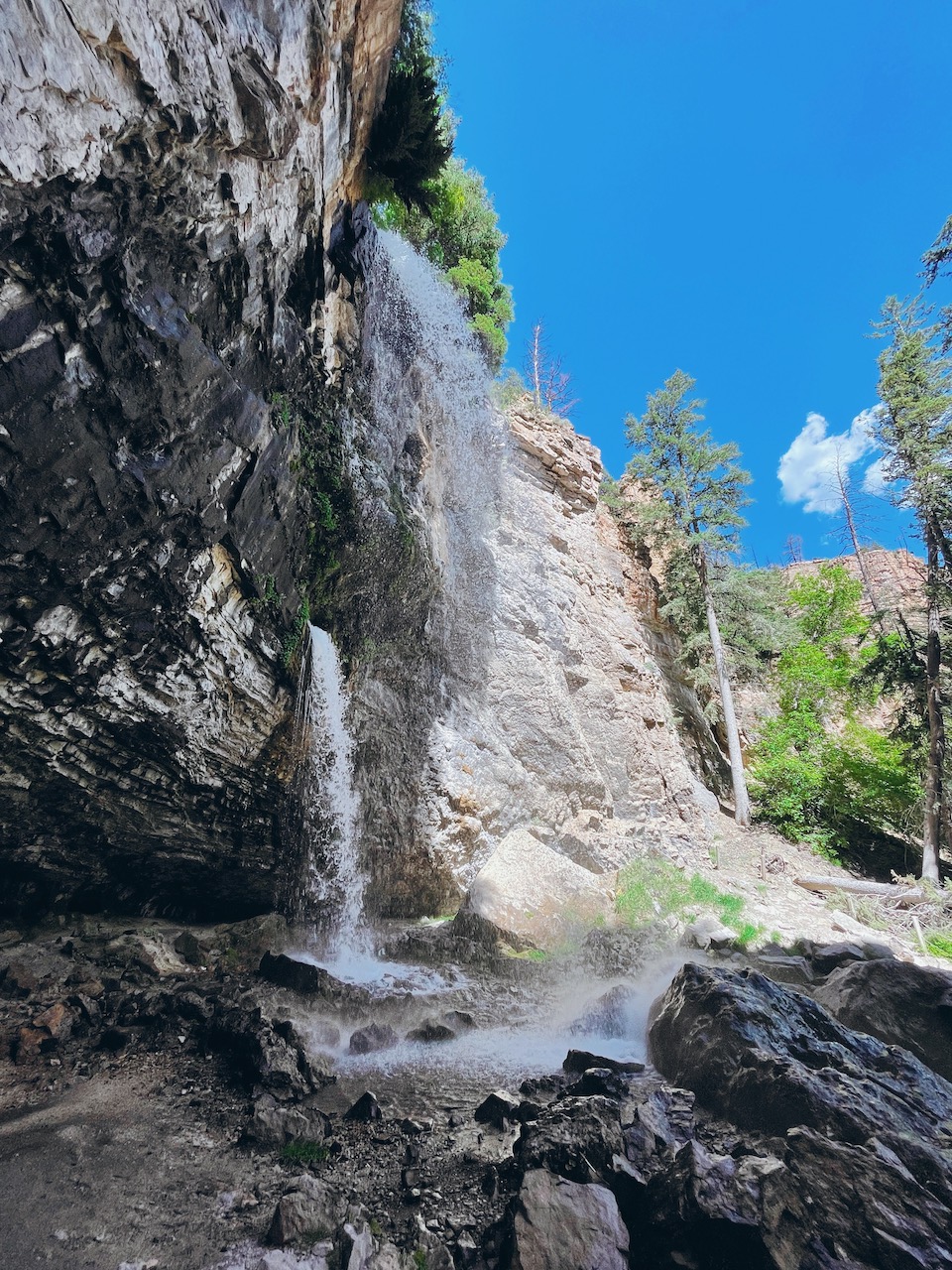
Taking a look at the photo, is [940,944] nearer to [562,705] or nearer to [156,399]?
[562,705]

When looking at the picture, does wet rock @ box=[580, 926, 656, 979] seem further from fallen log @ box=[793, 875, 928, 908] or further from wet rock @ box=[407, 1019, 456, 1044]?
fallen log @ box=[793, 875, 928, 908]

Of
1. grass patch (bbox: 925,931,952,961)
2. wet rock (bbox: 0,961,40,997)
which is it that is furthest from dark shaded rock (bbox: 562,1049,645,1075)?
grass patch (bbox: 925,931,952,961)

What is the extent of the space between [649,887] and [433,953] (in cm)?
533

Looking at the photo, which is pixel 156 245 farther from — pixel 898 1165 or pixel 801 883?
pixel 801 883

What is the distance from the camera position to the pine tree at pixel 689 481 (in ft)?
63.4

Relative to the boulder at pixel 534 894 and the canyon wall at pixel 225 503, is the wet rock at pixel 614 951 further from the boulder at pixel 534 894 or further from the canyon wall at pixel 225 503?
the canyon wall at pixel 225 503

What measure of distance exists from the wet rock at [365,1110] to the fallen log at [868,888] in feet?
41.8

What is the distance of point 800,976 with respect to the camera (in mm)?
8633

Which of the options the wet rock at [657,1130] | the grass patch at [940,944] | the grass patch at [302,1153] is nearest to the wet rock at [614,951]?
the wet rock at [657,1130]

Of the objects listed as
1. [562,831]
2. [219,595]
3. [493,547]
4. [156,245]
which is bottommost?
[562,831]

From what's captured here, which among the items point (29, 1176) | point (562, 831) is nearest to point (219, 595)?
point (29, 1176)

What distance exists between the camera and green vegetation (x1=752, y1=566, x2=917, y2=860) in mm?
16172

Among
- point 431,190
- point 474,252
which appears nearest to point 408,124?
point 431,190

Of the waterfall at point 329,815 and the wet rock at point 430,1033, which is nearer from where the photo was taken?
the wet rock at point 430,1033
